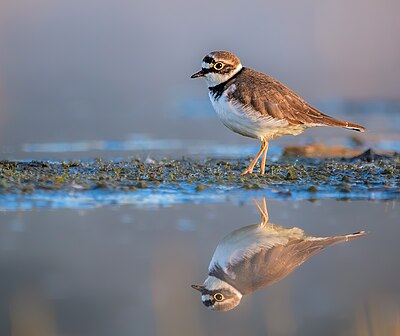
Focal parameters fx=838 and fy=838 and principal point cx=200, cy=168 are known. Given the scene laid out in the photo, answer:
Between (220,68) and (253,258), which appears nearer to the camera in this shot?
(253,258)

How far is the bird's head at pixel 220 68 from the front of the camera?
891cm

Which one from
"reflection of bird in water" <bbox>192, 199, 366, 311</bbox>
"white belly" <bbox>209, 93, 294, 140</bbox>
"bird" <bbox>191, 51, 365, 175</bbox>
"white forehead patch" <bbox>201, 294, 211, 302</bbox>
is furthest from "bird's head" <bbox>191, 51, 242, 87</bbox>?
"white forehead patch" <bbox>201, 294, 211, 302</bbox>

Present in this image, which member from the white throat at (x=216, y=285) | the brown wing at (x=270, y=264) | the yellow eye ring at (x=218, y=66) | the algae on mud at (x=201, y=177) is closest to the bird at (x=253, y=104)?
the yellow eye ring at (x=218, y=66)

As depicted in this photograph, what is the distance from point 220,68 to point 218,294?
4.31 metres

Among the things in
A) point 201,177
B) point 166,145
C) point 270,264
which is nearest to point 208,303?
point 270,264

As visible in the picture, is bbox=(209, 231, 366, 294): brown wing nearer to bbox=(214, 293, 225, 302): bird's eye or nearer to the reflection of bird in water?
the reflection of bird in water

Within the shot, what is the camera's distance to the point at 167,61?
23.0 meters

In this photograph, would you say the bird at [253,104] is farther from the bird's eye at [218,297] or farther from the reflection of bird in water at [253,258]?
the bird's eye at [218,297]

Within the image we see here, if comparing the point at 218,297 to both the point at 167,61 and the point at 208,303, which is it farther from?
the point at 167,61

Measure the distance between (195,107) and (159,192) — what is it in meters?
9.21

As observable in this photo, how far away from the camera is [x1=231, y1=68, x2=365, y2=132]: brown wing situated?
8508mm

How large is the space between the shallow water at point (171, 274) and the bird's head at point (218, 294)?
0.07 meters

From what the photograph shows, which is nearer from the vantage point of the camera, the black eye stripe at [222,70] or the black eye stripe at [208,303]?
the black eye stripe at [208,303]

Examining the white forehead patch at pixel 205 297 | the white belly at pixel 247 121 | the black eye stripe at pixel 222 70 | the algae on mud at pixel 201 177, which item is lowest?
the white forehead patch at pixel 205 297
